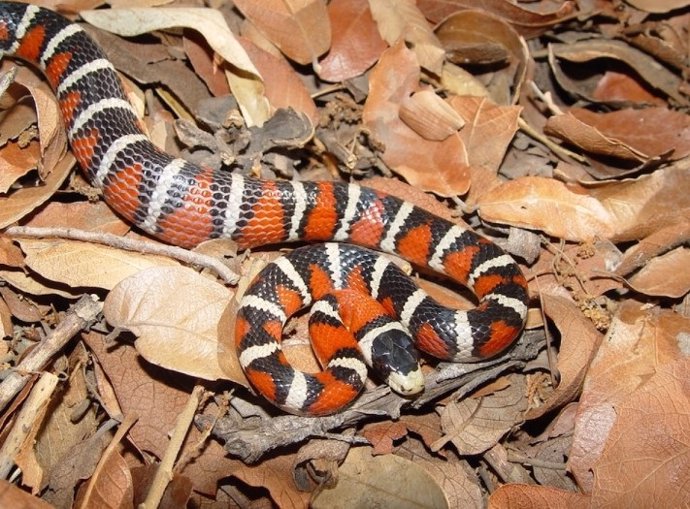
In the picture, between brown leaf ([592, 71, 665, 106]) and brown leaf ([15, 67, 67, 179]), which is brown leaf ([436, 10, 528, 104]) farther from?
brown leaf ([15, 67, 67, 179])

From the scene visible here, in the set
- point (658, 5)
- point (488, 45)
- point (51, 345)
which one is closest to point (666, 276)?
point (488, 45)

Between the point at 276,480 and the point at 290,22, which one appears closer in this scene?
the point at 276,480

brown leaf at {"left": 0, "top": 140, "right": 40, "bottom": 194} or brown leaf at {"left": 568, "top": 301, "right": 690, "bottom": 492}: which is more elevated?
brown leaf at {"left": 0, "top": 140, "right": 40, "bottom": 194}

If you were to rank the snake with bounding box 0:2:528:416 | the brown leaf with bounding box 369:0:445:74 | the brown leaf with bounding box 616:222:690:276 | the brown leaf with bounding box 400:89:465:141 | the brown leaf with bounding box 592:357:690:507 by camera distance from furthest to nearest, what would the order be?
the brown leaf with bounding box 369:0:445:74, the brown leaf with bounding box 400:89:465:141, the brown leaf with bounding box 616:222:690:276, the snake with bounding box 0:2:528:416, the brown leaf with bounding box 592:357:690:507

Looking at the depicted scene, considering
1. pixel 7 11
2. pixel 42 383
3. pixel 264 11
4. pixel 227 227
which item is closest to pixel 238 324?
pixel 227 227

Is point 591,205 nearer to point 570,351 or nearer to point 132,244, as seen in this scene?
point 570,351

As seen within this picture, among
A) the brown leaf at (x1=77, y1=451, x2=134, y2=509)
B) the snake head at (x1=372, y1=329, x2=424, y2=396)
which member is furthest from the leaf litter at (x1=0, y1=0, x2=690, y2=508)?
the snake head at (x1=372, y1=329, x2=424, y2=396)

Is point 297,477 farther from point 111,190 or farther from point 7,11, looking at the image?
point 7,11
